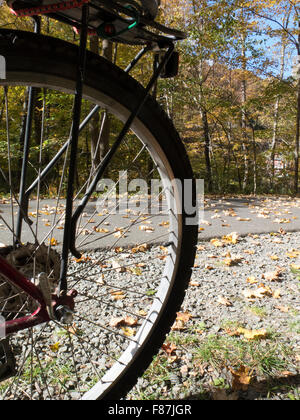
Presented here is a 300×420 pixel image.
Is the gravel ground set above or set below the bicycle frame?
below

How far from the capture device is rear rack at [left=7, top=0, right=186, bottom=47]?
905 mm

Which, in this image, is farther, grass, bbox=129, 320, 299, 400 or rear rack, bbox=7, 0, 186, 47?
grass, bbox=129, 320, 299, 400

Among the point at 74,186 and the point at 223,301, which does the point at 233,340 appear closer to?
the point at 223,301

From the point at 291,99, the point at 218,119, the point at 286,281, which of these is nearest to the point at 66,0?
the point at 286,281

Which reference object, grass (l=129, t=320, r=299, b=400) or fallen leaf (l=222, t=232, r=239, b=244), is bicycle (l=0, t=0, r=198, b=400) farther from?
fallen leaf (l=222, t=232, r=239, b=244)

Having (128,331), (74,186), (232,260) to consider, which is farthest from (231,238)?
(74,186)

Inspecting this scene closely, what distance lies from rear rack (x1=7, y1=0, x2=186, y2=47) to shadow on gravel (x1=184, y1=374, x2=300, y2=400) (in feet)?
4.98

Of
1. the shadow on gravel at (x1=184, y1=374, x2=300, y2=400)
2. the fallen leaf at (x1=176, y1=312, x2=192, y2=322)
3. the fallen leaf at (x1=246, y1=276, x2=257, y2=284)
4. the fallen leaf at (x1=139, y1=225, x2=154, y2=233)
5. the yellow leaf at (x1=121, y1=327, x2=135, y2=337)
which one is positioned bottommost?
the shadow on gravel at (x1=184, y1=374, x2=300, y2=400)

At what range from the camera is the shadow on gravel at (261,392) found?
1.41 metres

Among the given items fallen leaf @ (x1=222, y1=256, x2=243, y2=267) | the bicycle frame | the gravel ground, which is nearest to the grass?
the gravel ground

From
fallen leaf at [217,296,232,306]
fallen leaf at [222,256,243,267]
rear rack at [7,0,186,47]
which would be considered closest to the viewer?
rear rack at [7,0,186,47]

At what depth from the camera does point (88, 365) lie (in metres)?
1.60

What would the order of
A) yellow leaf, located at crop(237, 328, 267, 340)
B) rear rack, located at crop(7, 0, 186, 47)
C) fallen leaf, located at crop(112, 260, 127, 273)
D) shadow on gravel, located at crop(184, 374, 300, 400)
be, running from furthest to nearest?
fallen leaf, located at crop(112, 260, 127, 273), yellow leaf, located at crop(237, 328, 267, 340), shadow on gravel, located at crop(184, 374, 300, 400), rear rack, located at crop(7, 0, 186, 47)

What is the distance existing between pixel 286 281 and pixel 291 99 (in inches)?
463
